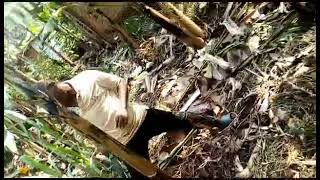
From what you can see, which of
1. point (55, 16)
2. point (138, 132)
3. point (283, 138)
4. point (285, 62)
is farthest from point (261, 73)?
point (55, 16)

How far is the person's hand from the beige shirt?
10 mm

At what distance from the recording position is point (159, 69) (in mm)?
2025

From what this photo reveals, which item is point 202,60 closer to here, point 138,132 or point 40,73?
point 138,132

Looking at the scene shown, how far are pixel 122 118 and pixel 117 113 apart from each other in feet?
0.08

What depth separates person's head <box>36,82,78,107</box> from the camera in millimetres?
1975

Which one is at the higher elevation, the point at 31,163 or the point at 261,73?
the point at 261,73

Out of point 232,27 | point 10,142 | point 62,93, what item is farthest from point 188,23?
point 10,142

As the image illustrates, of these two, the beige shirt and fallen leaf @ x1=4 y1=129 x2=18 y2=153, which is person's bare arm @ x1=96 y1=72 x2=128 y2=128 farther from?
fallen leaf @ x1=4 y1=129 x2=18 y2=153

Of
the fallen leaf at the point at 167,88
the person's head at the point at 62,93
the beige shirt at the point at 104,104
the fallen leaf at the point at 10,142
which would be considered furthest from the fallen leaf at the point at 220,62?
the fallen leaf at the point at 10,142

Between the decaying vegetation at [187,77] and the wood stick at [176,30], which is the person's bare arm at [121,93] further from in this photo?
the wood stick at [176,30]

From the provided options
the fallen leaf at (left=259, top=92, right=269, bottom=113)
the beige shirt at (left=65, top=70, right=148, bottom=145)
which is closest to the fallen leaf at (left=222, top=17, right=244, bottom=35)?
the fallen leaf at (left=259, top=92, right=269, bottom=113)

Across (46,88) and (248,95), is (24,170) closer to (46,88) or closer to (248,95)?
(46,88)
